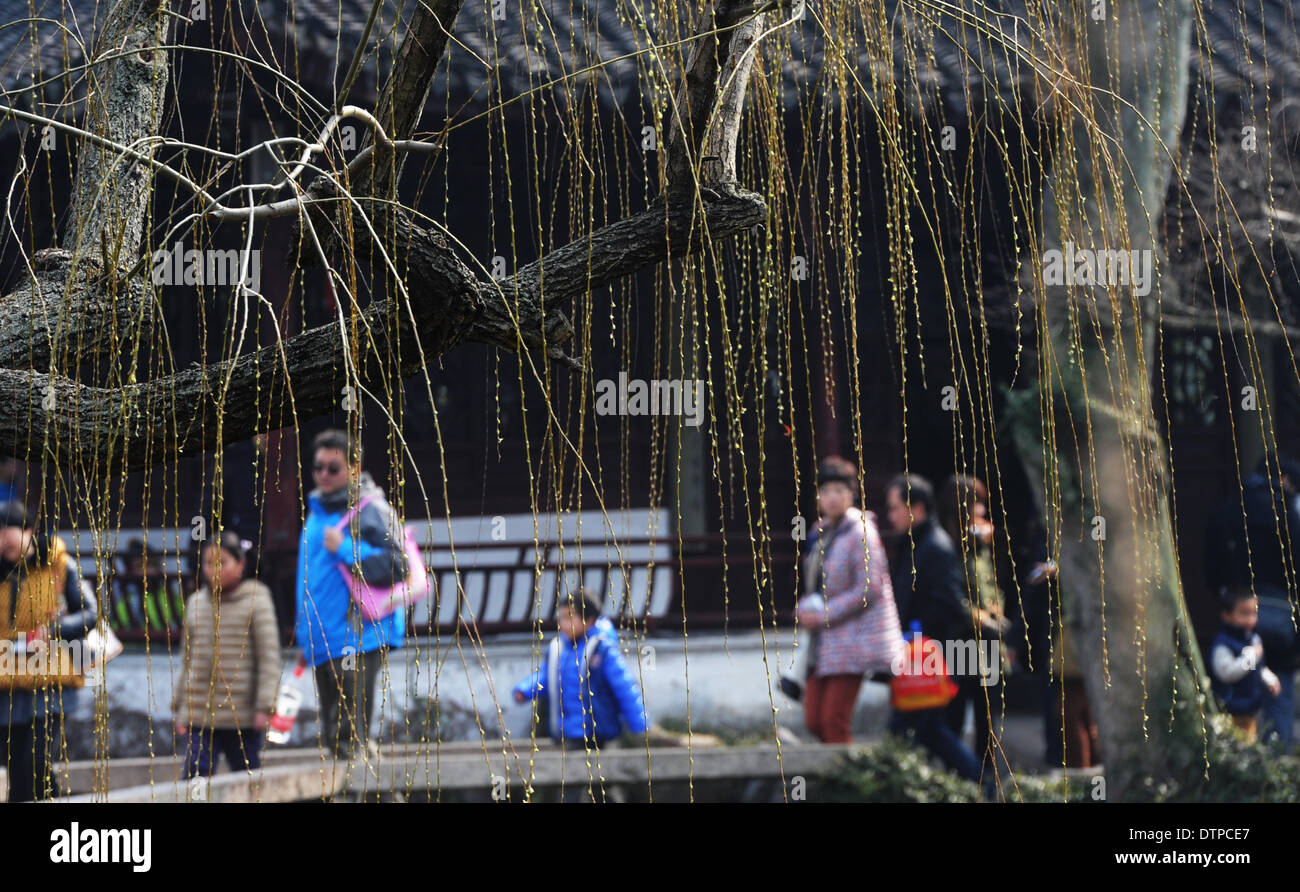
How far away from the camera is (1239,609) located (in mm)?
4203

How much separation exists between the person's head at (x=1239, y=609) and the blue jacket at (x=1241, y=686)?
0.09 ft

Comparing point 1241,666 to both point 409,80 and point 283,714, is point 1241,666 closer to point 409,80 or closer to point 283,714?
point 283,714

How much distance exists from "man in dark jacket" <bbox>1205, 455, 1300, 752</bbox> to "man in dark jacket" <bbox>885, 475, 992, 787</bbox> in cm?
106

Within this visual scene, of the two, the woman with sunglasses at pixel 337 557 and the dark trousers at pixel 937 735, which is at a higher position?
the woman with sunglasses at pixel 337 557

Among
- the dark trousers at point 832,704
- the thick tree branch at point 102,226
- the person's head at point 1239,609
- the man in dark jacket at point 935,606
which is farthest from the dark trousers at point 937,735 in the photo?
the thick tree branch at point 102,226

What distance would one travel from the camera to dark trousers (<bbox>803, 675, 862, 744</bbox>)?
13.3 feet

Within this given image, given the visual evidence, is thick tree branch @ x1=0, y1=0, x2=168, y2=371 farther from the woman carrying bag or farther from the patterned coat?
the patterned coat

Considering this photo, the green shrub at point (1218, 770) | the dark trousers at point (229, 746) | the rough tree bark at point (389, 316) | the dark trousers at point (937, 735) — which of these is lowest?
the green shrub at point (1218, 770)

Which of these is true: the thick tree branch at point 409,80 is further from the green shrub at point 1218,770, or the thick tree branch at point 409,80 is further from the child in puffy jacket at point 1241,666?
the child in puffy jacket at point 1241,666

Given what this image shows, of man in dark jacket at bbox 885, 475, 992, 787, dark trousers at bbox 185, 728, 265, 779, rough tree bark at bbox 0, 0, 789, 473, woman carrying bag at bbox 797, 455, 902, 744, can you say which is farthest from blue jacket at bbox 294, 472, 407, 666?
rough tree bark at bbox 0, 0, 789, 473

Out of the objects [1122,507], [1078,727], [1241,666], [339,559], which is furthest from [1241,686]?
[339,559]

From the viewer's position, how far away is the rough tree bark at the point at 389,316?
1.35 m

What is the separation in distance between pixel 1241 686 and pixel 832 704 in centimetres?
135
